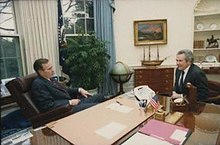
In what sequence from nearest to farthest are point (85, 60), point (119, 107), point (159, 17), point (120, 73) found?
point (119, 107), point (85, 60), point (120, 73), point (159, 17)

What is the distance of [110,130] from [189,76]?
1.22m

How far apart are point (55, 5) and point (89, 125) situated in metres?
2.45

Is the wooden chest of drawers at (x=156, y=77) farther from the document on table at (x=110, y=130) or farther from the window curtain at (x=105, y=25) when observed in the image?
the document on table at (x=110, y=130)

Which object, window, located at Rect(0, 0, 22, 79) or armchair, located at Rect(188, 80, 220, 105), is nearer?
armchair, located at Rect(188, 80, 220, 105)

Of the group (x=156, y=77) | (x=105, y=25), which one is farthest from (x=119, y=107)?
(x=105, y=25)

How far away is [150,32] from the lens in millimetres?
3775

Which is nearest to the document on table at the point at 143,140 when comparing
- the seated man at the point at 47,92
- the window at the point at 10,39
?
the seated man at the point at 47,92

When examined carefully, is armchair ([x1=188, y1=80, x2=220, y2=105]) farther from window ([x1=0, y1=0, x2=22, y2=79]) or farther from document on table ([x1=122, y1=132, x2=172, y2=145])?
window ([x1=0, y1=0, x2=22, y2=79])

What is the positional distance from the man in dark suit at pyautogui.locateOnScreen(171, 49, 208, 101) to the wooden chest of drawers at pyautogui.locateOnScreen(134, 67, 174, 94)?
4.16 feet

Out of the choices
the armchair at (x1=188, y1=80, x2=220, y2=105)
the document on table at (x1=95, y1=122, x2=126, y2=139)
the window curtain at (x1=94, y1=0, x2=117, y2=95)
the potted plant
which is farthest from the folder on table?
the window curtain at (x1=94, y1=0, x2=117, y2=95)

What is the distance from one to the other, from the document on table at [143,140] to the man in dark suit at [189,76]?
881mm

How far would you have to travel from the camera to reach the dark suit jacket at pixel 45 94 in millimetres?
1874

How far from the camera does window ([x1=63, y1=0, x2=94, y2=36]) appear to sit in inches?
135

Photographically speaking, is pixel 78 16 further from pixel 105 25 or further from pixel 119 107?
pixel 119 107
